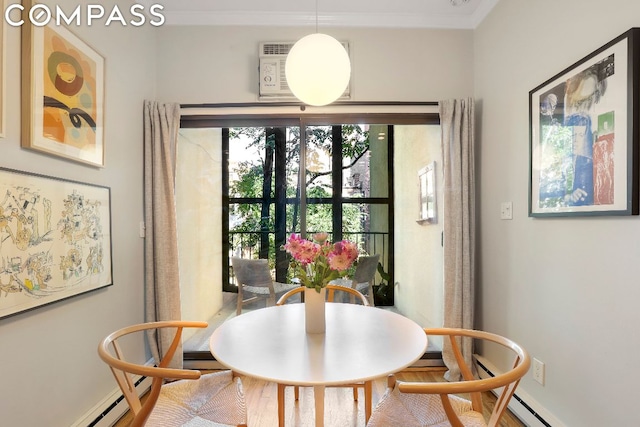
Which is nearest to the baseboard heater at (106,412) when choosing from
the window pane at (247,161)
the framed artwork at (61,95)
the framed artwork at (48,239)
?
the framed artwork at (48,239)

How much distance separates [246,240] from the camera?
2.87m

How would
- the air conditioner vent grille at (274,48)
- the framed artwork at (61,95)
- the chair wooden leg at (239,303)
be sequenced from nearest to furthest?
the framed artwork at (61,95) → the air conditioner vent grille at (274,48) → the chair wooden leg at (239,303)

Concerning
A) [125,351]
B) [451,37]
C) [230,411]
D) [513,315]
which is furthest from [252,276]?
[451,37]

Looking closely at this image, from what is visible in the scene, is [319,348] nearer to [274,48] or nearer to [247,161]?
[247,161]

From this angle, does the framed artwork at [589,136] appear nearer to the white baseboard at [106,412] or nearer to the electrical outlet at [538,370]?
the electrical outlet at [538,370]

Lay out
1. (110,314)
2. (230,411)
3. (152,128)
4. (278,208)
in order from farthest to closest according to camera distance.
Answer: (278,208) < (152,128) < (110,314) < (230,411)

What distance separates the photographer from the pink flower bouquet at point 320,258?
1.32 metres

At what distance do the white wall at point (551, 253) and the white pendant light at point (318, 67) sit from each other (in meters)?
1.15

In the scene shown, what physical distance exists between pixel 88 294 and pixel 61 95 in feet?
3.38

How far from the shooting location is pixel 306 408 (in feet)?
6.89

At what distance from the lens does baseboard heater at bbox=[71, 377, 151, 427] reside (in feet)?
5.97

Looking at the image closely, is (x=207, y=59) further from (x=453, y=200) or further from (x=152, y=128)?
(x=453, y=200)

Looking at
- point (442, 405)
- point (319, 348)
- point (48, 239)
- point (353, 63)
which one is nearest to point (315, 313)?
point (319, 348)

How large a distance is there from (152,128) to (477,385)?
99.3 inches
